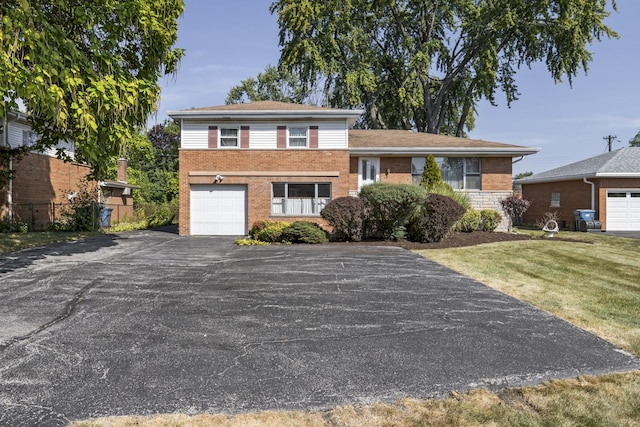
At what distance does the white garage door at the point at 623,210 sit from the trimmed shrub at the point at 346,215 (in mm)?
16012

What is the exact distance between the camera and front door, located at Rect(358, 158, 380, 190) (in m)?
18.9

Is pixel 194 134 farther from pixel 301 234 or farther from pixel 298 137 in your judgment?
pixel 301 234

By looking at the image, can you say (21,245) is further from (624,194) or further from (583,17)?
(583,17)

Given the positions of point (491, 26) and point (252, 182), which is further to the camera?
point (491, 26)

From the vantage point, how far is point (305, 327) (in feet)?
16.7

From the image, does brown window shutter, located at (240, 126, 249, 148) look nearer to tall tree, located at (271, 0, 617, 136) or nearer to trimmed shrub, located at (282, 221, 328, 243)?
trimmed shrub, located at (282, 221, 328, 243)

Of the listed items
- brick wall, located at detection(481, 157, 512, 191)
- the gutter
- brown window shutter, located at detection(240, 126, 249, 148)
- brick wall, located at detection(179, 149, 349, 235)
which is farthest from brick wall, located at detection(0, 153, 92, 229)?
brick wall, located at detection(481, 157, 512, 191)

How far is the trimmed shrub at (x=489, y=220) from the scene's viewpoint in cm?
1783

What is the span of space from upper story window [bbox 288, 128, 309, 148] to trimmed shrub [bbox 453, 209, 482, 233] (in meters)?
7.49

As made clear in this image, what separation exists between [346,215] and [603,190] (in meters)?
16.6

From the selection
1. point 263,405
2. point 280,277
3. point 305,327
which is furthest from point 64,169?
point 263,405

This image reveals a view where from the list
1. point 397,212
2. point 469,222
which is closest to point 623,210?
point 469,222

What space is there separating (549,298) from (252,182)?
12891 millimetres

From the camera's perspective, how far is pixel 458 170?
19109 millimetres
